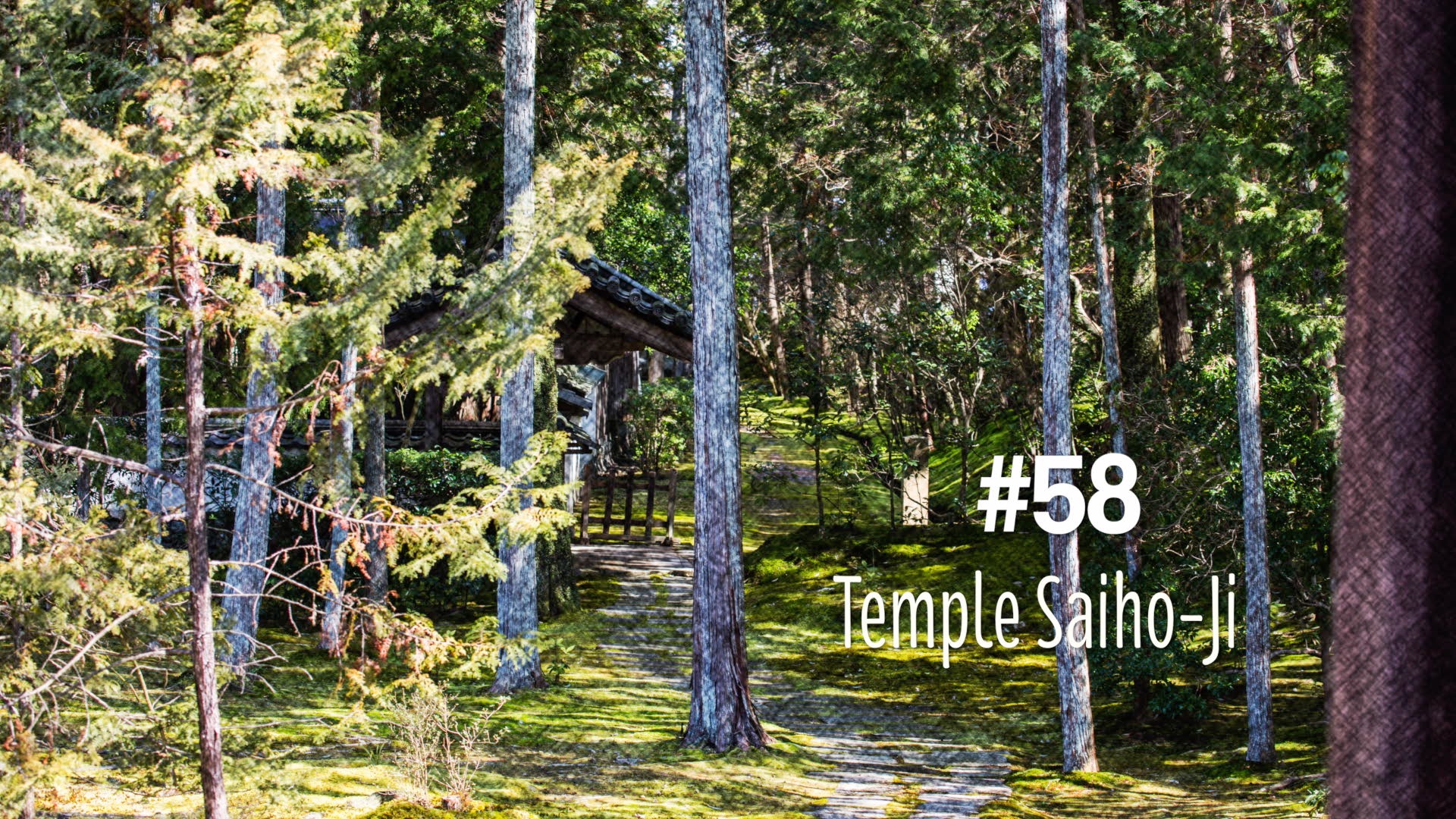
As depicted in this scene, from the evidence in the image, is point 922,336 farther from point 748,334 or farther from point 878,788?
point 748,334

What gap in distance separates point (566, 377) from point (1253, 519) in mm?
17314

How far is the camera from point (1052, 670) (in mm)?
17547

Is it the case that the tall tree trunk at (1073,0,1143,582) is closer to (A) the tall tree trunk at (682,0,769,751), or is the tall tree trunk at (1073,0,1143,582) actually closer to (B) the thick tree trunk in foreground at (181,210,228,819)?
(A) the tall tree trunk at (682,0,769,751)

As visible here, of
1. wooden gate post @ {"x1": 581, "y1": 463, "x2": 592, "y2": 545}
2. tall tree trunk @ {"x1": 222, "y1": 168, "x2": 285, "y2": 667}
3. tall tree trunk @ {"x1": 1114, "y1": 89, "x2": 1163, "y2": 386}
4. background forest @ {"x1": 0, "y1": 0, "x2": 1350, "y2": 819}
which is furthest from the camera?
wooden gate post @ {"x1": 581, "y1": 463, "x2": 592, "y2": 545}

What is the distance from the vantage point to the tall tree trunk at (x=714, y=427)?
41.7 feet

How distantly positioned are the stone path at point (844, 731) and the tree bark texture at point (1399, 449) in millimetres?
7411

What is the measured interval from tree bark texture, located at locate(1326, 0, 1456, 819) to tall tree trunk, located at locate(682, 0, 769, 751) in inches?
356

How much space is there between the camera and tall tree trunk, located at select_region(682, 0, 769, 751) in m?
12.7

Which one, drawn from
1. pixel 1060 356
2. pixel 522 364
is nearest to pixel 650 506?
pixel 522 364

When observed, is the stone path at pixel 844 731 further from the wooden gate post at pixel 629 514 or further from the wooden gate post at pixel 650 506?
the wooden gate post at pixel 629 514

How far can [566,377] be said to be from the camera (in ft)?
91.1

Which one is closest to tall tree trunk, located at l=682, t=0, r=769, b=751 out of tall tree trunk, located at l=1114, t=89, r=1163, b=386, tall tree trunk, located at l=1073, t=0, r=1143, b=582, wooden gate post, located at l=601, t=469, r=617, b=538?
tall tree trunk, located at l=1073, t=0, r=1143, b=582

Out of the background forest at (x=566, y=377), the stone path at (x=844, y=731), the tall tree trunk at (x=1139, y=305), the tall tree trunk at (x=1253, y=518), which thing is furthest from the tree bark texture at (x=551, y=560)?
the tall tree trunk at (x=1253, y=518)

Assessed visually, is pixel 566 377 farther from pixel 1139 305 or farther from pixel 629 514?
pixel 1139 305
